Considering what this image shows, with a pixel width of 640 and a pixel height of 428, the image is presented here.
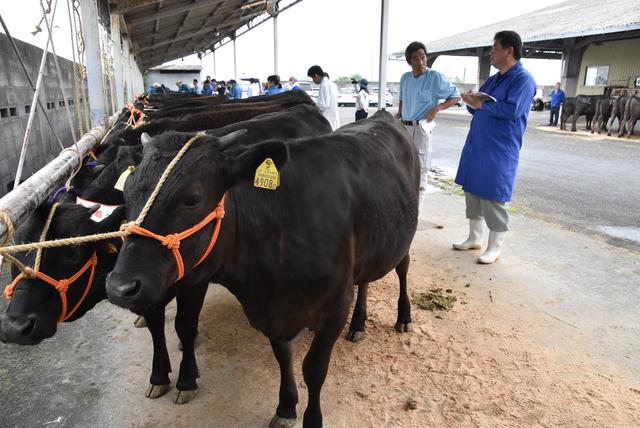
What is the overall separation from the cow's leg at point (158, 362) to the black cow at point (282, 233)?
0.55 ft

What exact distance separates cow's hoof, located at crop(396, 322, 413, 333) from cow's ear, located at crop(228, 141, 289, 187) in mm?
1961

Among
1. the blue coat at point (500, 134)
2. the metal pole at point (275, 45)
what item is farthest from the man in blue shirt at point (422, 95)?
the metal pole at point (275, 45)

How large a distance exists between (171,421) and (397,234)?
1.69 meters

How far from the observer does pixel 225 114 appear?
16.6ft

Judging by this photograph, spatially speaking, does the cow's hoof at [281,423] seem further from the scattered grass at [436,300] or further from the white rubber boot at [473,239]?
the white rubber boot at [473,239]

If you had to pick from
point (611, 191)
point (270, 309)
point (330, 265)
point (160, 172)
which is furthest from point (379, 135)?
point (611, 191)

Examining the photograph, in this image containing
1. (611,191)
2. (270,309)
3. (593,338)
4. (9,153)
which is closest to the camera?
(270,309)

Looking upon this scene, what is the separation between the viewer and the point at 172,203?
170 centimetres

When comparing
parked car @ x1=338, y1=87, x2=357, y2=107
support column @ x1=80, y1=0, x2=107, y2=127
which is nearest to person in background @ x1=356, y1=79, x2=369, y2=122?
support column @ x1=80, y1=0, x2=107, y2=127

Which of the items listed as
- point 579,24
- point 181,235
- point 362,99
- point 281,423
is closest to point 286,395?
point 281,423

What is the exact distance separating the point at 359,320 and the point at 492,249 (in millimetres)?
1929

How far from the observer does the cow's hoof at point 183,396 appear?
104 inches

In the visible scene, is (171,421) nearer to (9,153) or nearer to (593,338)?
(593,338)

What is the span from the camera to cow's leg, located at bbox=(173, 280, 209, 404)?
2656 mm
